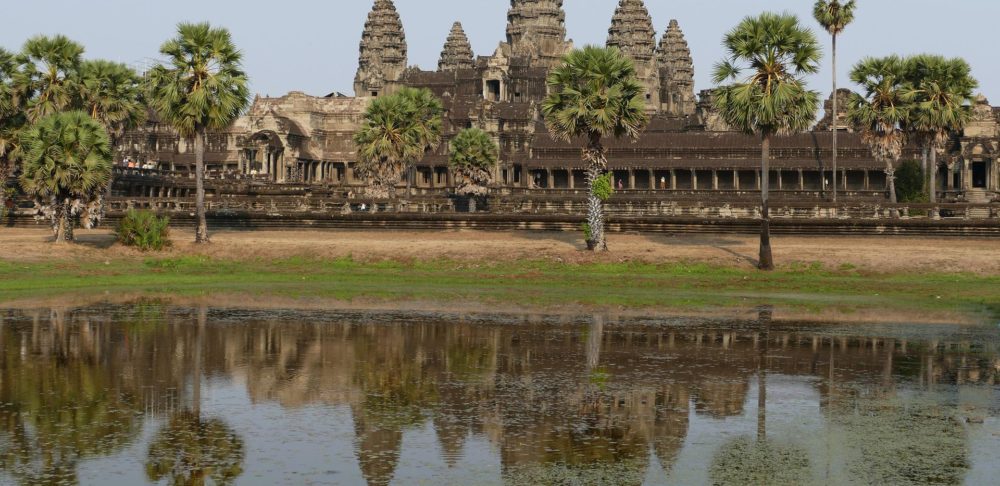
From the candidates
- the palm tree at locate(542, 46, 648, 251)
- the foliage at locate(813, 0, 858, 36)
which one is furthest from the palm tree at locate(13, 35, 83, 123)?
the foliage at locate(813, 0, 858, 36)

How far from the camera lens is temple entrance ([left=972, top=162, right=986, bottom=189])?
100 metres

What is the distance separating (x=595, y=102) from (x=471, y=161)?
39.9 metres

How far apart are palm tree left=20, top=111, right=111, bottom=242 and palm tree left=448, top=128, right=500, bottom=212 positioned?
38.2m

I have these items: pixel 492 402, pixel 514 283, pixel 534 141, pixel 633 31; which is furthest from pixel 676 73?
pixel 492 402

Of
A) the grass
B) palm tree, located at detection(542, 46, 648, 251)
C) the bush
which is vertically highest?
palm tree, located at detection(542, 46, 648, 251)

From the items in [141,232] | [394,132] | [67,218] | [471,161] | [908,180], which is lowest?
[141,232]

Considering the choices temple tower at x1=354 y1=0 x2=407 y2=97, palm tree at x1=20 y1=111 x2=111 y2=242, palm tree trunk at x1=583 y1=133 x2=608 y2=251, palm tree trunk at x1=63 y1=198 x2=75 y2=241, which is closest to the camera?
palm tree trunk at x1=583 y1=133 x2=608 y2=251

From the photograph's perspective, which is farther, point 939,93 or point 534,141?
point 534,141

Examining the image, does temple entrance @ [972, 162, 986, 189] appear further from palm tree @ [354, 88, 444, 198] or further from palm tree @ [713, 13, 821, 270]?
palm tree @ [713, 13, 821, 270]

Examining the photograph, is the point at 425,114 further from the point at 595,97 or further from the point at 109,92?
the point at 595,97

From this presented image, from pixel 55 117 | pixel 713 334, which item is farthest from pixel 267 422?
pixel 55 117

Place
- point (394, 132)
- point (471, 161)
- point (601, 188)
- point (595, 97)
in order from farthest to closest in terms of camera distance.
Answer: point (471, 161) < point (394, 132) < point (601, 188) < point (595, 97)

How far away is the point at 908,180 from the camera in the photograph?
89.8 metres

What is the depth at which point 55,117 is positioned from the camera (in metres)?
50.2
